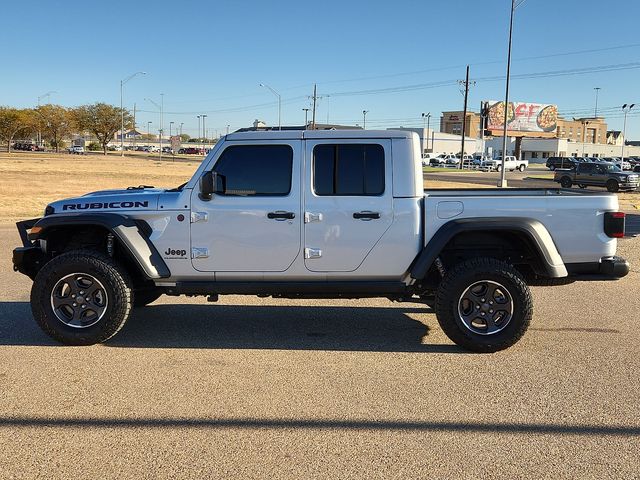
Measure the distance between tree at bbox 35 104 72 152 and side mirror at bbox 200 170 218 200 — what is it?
376 ft

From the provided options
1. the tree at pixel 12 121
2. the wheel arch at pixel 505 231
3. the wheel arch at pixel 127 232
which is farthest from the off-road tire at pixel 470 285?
the tree at pixel 12 121

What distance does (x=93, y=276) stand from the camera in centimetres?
545

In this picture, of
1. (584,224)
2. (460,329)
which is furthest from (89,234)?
(584,224)

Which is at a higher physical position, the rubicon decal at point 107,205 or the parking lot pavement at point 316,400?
the rubicon decal at point 107,205

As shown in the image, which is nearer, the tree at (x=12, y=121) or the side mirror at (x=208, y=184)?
the side mirror at (x=208, y=184)

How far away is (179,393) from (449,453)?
78.1 inches

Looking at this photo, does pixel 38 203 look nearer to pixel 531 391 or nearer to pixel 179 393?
pixel 179 393

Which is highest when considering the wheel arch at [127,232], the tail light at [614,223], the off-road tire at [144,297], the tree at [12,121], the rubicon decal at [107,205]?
the tree at [12,121]

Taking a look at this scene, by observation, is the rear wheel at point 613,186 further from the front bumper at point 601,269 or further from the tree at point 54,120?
the tree at point 54,120

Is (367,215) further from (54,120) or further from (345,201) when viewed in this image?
(54,120)

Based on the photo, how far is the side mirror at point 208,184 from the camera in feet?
17.5

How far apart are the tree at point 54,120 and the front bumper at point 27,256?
11356 centimetres

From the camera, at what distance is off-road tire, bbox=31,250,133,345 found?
17.8ft

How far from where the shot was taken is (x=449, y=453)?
3.55m
